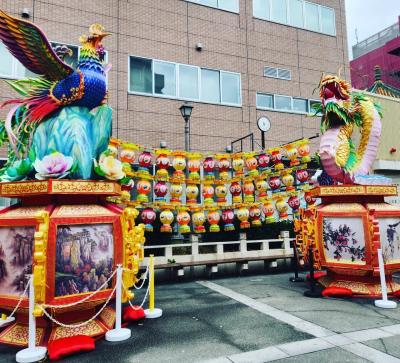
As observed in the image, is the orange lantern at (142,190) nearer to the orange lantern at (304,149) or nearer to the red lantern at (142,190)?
the red lantern at (142,190)

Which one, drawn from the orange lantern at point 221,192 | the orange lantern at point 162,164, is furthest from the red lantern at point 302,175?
the orange lantern at point 162,164

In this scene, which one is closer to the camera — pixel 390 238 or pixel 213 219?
pixel 390 238

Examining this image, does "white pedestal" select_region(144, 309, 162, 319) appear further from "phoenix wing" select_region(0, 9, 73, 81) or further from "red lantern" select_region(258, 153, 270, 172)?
"red lantern" select_region(258, 153, 270, 172)

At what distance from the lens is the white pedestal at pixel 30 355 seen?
4419 millimetres

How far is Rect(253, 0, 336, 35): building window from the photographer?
15984 mm

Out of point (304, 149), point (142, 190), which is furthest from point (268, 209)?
point (142, 190)

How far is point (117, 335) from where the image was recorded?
5.18 meters

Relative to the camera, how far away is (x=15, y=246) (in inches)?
205

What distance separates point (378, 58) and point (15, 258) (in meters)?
31.6

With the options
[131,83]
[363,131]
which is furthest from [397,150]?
[131,83]

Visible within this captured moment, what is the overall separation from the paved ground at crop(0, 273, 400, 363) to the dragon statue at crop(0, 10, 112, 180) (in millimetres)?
2877

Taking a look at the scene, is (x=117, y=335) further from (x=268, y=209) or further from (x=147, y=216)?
Answer: (x=268, y=209)

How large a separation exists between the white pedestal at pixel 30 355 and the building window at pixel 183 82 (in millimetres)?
9875

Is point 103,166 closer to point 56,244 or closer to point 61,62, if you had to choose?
point 56,244
